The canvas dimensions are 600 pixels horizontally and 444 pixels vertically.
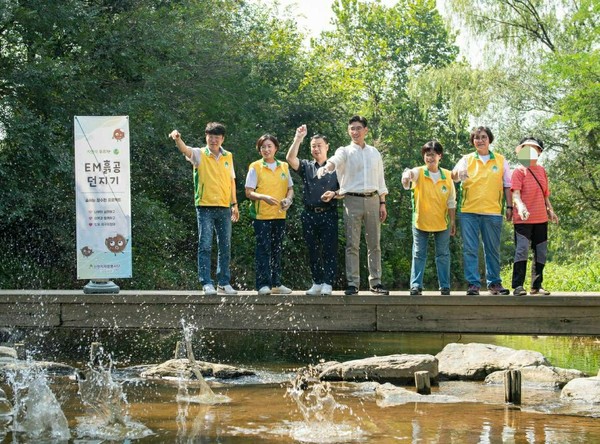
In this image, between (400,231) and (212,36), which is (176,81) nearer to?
(212,36)

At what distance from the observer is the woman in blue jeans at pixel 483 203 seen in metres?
9.83

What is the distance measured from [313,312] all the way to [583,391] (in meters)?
2.89

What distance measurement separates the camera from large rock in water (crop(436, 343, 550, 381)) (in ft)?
40.4

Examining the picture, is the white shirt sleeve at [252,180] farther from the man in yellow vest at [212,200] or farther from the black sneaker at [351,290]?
the black sneaker at [351,290]

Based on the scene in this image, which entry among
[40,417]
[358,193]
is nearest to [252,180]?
[358,193]

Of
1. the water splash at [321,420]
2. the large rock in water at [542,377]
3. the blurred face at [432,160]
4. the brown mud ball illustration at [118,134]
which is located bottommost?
the large rock in water at [542,377]

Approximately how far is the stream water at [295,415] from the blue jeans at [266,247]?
1.18m

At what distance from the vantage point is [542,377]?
11.7 m

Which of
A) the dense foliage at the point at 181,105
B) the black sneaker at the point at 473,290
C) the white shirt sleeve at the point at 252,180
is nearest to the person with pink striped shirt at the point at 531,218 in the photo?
the black sneaker at the point at 473,290

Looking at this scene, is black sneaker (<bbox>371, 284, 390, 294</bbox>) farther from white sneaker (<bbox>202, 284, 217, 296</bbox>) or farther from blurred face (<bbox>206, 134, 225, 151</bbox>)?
blurred face (<bbox>206, 134, 225, 151</bbox>)

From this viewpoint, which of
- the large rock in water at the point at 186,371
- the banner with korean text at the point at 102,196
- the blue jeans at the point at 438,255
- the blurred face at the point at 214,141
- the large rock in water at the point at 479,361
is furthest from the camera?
the large rock in water at the point at 479,361

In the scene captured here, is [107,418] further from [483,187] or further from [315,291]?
[483,187]

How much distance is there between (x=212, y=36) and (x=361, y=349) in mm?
10193

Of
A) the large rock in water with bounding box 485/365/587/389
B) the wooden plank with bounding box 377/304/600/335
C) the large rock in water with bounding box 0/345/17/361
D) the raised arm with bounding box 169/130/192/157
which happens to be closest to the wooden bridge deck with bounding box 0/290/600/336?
the wooden plank with bounding box 377/304/600/335
